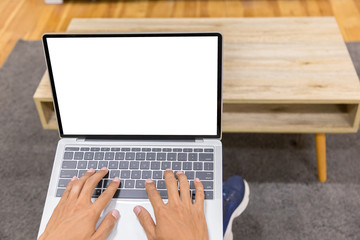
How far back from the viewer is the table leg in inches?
61.1

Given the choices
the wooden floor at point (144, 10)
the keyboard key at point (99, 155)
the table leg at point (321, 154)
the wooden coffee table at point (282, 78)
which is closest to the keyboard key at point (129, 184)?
the keyboard key at point (99, 155)

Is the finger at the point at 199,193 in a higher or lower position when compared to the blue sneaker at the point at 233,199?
higher

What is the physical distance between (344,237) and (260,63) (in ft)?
2.22

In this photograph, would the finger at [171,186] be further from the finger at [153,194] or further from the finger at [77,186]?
the finger at [77,186]

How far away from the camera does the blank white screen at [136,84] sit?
3.26ft

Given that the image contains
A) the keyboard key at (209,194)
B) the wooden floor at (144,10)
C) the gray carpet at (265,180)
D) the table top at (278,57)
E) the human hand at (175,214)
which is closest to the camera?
the human hand at (175,214)

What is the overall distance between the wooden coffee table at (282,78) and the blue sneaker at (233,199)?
223mm

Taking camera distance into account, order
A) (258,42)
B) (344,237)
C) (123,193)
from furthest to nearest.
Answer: (258,42)
(344,237)
(123,193)

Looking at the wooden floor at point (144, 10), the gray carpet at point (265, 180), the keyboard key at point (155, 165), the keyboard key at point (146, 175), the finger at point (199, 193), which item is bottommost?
the gray carpet at point (265, 180)

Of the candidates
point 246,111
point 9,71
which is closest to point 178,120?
point 246,111

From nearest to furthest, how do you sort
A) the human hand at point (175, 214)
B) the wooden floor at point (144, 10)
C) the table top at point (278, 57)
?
the human hand at point (175, 214)
the table top at point (278, 57)
the wooden floor at point (144, 10)

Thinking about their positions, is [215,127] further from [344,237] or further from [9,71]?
[9,71]

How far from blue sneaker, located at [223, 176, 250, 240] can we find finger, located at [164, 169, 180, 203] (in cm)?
54

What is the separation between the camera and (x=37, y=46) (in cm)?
237
